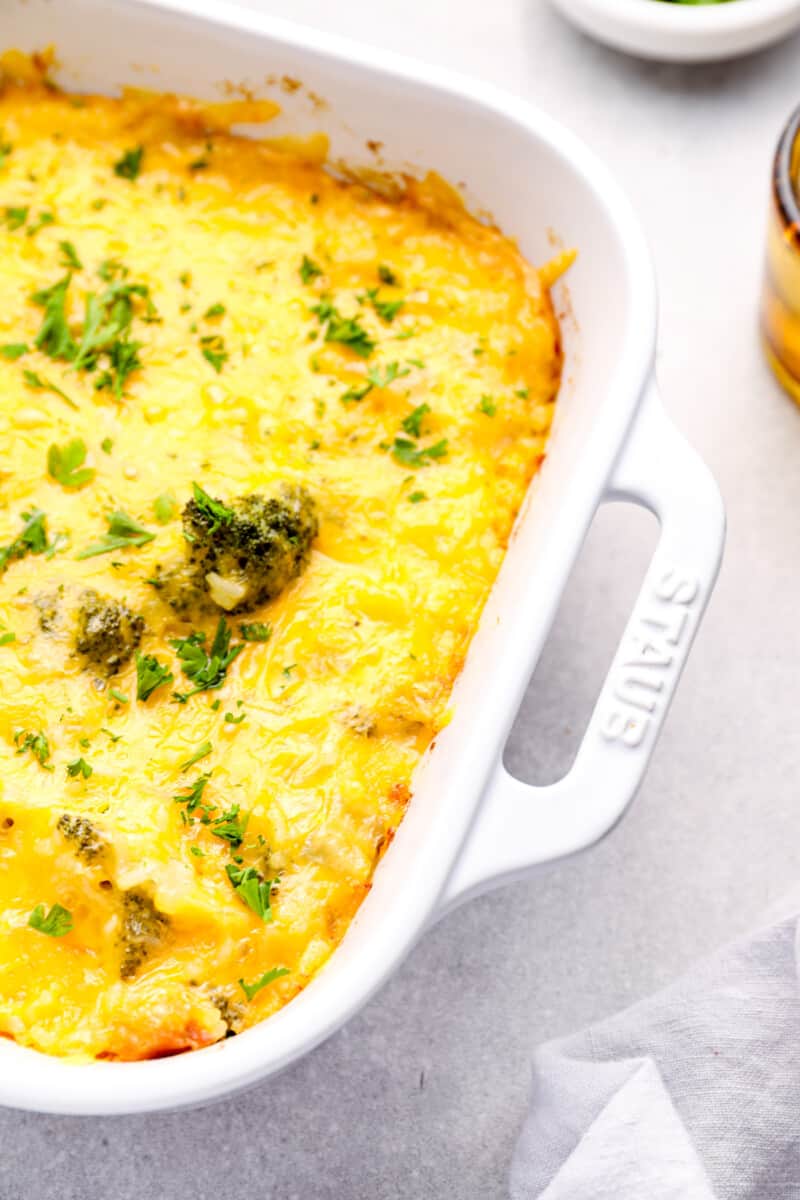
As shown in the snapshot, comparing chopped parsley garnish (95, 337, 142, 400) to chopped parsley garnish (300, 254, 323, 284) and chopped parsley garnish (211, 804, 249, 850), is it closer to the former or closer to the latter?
chopped parsley garnish (300, 254, 323, 284)

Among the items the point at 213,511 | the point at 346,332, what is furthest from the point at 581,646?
the point at 213,511

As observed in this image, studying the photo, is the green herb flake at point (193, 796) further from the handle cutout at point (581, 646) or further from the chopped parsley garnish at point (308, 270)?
the chopped parsley garnish at point (308, 270)

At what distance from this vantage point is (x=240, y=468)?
8.77ft

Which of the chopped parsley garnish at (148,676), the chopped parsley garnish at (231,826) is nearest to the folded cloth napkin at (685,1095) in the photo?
the chopped parsley garnish at (231,826)

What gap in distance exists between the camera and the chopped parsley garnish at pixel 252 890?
2.37 meters

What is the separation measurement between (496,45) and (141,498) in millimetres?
1728

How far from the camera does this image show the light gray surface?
2752 mm

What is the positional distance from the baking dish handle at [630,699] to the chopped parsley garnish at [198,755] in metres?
0.53

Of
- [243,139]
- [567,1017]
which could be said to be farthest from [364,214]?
[567,1017]

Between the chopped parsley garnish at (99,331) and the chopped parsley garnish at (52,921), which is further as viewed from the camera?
the chopped parsley garnish at (99,331)

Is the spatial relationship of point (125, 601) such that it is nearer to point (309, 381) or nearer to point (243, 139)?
point (309, 381)

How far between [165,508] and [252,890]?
0.76 meters

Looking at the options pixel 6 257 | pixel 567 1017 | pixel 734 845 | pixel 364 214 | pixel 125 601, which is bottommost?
pixel 567 1017

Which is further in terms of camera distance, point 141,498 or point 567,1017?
point 567,1017
